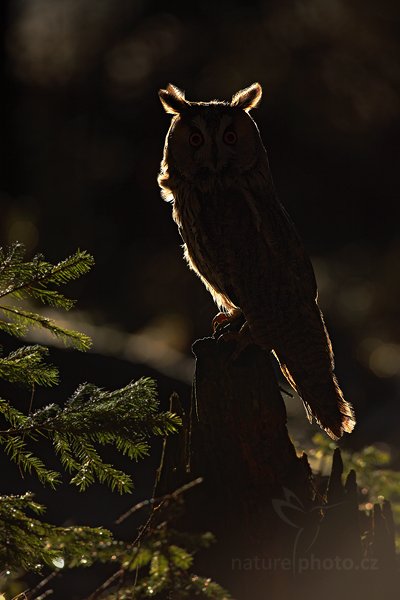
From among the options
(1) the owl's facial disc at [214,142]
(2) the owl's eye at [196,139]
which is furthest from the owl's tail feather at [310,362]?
(2) the owl's eye at [196,139]

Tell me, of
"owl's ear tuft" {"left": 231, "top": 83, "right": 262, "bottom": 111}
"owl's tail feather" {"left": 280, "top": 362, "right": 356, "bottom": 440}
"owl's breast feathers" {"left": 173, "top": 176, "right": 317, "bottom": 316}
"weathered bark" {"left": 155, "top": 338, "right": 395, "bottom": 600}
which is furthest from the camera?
"owl's ear tuft" {"left": 231, "top": 83, "right": 262, "bottom": 111}

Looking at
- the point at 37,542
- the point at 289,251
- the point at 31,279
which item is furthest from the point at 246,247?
the point at 37,542

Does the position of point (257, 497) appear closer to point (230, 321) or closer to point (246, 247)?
point (230, 321)

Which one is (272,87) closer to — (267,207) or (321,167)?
(321,167)

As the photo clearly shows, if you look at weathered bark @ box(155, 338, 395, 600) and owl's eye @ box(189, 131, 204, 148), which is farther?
owl's eye @ box(189, 131, 204, 148)

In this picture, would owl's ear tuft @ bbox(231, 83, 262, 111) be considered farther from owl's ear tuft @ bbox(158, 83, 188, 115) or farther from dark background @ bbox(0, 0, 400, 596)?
dark background @ bbox(0, 0, 400, 596)

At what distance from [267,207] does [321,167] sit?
16.6 feet

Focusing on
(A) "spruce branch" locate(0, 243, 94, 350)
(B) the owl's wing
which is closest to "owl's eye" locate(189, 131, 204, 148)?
(B) the owl's wing

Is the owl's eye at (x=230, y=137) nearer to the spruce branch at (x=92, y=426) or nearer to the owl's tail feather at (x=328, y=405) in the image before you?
the owl's tail feather at (x=328, y=405)

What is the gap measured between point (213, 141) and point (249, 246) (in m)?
0.45

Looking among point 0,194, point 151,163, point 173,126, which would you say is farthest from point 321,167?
point 173,126

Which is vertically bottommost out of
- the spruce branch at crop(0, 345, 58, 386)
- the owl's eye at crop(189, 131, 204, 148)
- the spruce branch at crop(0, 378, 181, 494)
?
the spruce branch at crop(0, 378, 181, 494)

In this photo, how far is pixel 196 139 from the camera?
3.54 metres

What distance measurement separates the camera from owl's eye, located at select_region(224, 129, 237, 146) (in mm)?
3514
